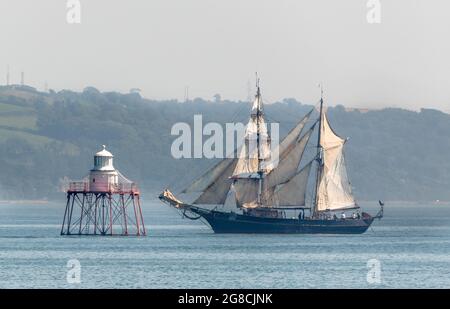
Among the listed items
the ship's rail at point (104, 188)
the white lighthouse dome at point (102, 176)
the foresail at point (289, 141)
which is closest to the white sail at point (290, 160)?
the foresail at point (289, 141)

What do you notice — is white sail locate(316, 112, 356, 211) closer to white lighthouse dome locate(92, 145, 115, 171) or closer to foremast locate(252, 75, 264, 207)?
foremast locate(252, 75, 264, 207)

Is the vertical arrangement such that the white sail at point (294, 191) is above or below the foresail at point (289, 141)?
below

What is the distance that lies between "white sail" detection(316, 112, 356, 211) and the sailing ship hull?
1987 mm

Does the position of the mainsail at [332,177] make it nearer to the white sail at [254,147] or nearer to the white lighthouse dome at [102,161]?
the white sail at [254,147]

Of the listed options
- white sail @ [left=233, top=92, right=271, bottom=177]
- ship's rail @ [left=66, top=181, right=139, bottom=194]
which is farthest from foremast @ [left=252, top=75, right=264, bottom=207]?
ship's rail @ [left=66, top=181, right=139, bottom=194]

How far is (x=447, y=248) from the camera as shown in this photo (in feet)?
413

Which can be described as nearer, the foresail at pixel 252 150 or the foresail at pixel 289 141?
the foresail at pixel 289 141

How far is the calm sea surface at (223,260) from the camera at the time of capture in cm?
8794

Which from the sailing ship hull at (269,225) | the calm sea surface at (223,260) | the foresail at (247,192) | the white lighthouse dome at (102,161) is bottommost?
the calm sea surface at (223,260)

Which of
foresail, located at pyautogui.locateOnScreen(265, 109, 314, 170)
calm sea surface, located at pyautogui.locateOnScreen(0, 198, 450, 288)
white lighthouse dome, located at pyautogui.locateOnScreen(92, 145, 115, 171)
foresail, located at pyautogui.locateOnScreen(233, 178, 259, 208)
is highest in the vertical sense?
foresail, located at pyautogui.locateOnScreen(265, 109, 314, 170)

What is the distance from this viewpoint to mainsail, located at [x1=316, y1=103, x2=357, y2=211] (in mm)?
145625

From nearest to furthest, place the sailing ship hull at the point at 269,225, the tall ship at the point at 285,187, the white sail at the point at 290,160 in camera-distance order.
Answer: the white sail at the point at 290,160 < the tall ship at the point at 285,187 < the sailing ship hull at the point at 269,225
